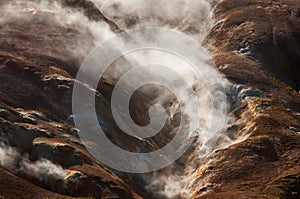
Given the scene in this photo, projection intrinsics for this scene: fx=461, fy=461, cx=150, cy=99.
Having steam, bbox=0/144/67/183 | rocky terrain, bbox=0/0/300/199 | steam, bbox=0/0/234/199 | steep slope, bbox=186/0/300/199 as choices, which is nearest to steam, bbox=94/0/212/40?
steam, bbox=0/0/234/199

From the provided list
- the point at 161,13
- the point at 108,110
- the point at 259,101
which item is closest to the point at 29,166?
the point at 108,110

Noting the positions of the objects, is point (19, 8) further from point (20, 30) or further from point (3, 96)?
point (3, 96)

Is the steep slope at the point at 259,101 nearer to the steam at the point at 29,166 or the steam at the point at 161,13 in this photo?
the steam at the point at 161,13

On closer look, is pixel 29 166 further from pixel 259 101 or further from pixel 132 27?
pixel 132 27

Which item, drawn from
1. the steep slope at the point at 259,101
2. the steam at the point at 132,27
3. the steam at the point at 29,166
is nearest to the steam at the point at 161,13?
the steam at the point at 132,27

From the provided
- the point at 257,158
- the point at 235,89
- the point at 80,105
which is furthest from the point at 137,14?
the point at 257,158

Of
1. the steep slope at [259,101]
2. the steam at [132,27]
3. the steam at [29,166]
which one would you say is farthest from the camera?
the steep slope at [259,101]

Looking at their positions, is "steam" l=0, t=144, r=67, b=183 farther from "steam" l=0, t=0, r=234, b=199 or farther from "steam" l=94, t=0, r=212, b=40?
"steam" l=94, t=0, r=212, b=40
